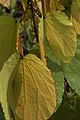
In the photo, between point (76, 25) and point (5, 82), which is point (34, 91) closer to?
point (5, 82)

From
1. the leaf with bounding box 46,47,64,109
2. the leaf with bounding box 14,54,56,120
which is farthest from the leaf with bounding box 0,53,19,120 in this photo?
the leaf with bounding box 46,47,64,109

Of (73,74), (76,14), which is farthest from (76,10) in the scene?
(73,74)

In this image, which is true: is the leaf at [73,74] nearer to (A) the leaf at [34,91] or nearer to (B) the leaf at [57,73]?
(B) the leaf at [57,73]

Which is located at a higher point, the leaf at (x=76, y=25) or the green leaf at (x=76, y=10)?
the green leaf at (x=76, y=10)

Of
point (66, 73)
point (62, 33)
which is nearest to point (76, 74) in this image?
point (66, 73)

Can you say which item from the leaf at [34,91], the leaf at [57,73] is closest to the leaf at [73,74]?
the leaf at [57,73]

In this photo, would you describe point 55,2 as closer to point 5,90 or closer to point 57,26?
point 57,26

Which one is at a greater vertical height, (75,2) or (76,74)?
(75,2)

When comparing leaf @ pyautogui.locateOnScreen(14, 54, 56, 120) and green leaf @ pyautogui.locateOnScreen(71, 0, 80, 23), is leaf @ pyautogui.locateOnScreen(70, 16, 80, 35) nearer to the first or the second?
green leaf @ pyautogui.locateOnScreen(71, 0, 80, 23)
